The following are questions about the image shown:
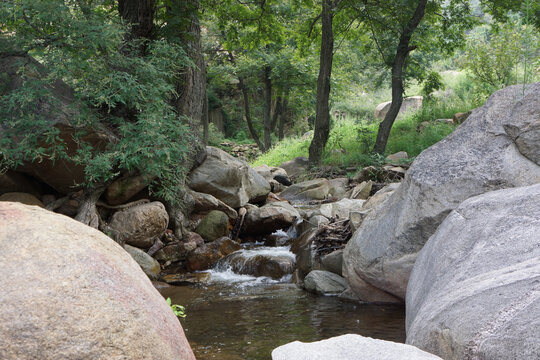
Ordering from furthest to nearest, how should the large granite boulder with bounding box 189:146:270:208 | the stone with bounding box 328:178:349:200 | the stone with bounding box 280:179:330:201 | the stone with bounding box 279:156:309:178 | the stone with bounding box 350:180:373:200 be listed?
the stone with bounding box 279:156:309:178 → the stone with bounding box 280:179:330:201 → the stone with bounding box 328:178:349:200 → the stone with bounding box 350:180:373:200 → the large granite boulder with bounding box 189:146:270:208

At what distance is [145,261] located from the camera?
306 inches

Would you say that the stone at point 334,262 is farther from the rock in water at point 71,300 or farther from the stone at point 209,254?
the rock in water at point 71,300

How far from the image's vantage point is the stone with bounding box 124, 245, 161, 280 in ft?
25.2

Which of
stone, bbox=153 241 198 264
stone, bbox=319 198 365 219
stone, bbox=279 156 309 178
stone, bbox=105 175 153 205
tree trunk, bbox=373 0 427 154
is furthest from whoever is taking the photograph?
stone, bbox=279 156 309 178

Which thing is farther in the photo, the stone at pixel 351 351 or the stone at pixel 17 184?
the stone at pixel 17 184

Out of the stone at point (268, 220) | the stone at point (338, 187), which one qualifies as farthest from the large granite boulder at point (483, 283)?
the stone at point (338, 187)

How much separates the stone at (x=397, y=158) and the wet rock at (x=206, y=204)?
4.96m

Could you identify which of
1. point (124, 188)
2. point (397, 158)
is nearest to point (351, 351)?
point (124, 188)

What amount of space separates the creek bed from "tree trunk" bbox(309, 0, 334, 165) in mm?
8048

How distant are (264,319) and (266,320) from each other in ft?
0.17

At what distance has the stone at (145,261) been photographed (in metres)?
7.67

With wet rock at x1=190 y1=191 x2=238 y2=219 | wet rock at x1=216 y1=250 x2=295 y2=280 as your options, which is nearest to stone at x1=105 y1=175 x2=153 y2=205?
wet rock at x1=190 y1=191 x2=238 y2=219

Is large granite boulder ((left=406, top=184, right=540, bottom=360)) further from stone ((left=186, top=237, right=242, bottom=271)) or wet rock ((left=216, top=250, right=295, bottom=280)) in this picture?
stone ((left=186, top=237, right=242, bottom=271))

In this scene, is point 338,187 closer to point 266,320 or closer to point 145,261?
point 145,261
